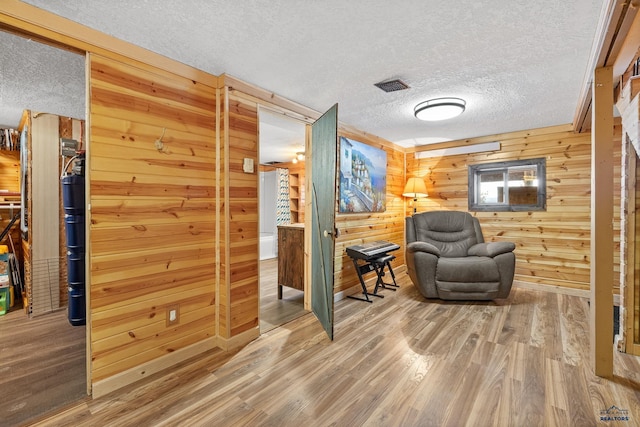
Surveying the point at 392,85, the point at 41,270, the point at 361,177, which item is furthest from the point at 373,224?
the point at 41,270

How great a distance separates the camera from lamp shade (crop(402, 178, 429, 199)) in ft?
15.2

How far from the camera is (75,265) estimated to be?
104 inches

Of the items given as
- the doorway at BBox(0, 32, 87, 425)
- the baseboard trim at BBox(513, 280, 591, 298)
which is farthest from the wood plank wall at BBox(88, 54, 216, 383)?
the baseboard trim at BBox(513, 280, 591, 298)

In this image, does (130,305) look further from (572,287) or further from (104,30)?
(572,287)

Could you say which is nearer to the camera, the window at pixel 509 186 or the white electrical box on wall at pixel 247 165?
the white electrical box on wall at pixel 247 165

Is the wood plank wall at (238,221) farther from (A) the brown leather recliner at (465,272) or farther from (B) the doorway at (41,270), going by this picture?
(A) the brown leather recliner at (465,272)

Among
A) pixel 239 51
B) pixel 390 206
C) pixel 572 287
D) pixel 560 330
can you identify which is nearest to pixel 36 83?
pixel 239 51

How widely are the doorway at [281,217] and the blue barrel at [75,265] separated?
1689 millimetres

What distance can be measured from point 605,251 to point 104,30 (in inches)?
136

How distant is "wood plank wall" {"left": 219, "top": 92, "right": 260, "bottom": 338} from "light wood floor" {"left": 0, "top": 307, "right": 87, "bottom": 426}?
3.28 feet

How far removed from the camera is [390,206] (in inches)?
186

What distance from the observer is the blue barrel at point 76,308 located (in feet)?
9.00

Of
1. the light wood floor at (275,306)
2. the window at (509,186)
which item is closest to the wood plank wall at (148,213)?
the light wood floor at (275,306)

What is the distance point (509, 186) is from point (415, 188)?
128 centimetres
